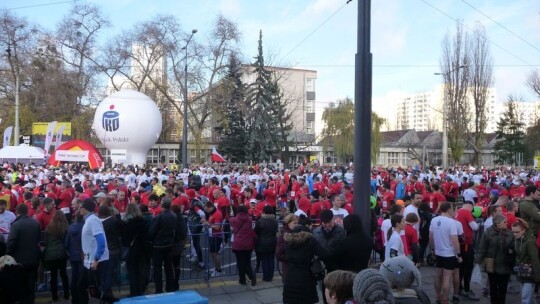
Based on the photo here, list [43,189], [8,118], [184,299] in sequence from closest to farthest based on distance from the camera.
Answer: [184,299], [43,189], [8,118]

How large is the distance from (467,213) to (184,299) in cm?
552

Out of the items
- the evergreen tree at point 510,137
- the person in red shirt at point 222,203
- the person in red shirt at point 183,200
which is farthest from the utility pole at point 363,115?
the evergreen tree at point 510,137

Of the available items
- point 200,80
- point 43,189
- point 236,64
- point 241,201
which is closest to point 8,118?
point 200,80

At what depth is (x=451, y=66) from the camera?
1986 inches

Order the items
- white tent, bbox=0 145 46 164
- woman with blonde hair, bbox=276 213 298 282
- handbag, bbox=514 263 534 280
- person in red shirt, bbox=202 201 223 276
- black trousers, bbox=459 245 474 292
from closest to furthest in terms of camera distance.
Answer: woman with blonde hair, bbox=276 213 298 282 → handbag, bbox=514 263 534 280 → black trousers, bbox=459 245 474 292 → person in red shirt, bbox=202 201 223 276 → white tent, bbox=0 145 46 164

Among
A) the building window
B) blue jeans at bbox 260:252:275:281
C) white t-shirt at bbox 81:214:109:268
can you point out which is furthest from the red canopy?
the building window

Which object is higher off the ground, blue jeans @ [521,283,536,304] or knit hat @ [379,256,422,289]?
knit hat @ [379,256,422,289]

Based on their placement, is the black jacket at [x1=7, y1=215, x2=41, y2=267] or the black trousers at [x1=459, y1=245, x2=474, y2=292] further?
the black trousers at [x1=459, y1=245, x2=474, y2=292]

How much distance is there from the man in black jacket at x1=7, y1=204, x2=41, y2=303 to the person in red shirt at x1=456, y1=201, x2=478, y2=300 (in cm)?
700

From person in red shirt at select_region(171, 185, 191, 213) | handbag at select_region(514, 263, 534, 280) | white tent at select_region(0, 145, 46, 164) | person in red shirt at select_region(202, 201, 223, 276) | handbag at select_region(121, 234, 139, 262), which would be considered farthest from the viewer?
white tent at select_region(0, 145, 46, 164)

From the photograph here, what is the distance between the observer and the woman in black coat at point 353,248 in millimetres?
6055

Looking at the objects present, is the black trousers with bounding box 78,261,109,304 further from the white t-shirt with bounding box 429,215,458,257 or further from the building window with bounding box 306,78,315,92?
the building window with bounding box 306,78,315,92

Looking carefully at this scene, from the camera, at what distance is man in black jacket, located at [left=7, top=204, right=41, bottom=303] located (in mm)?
7445

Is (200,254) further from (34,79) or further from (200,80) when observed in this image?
(34,79)
